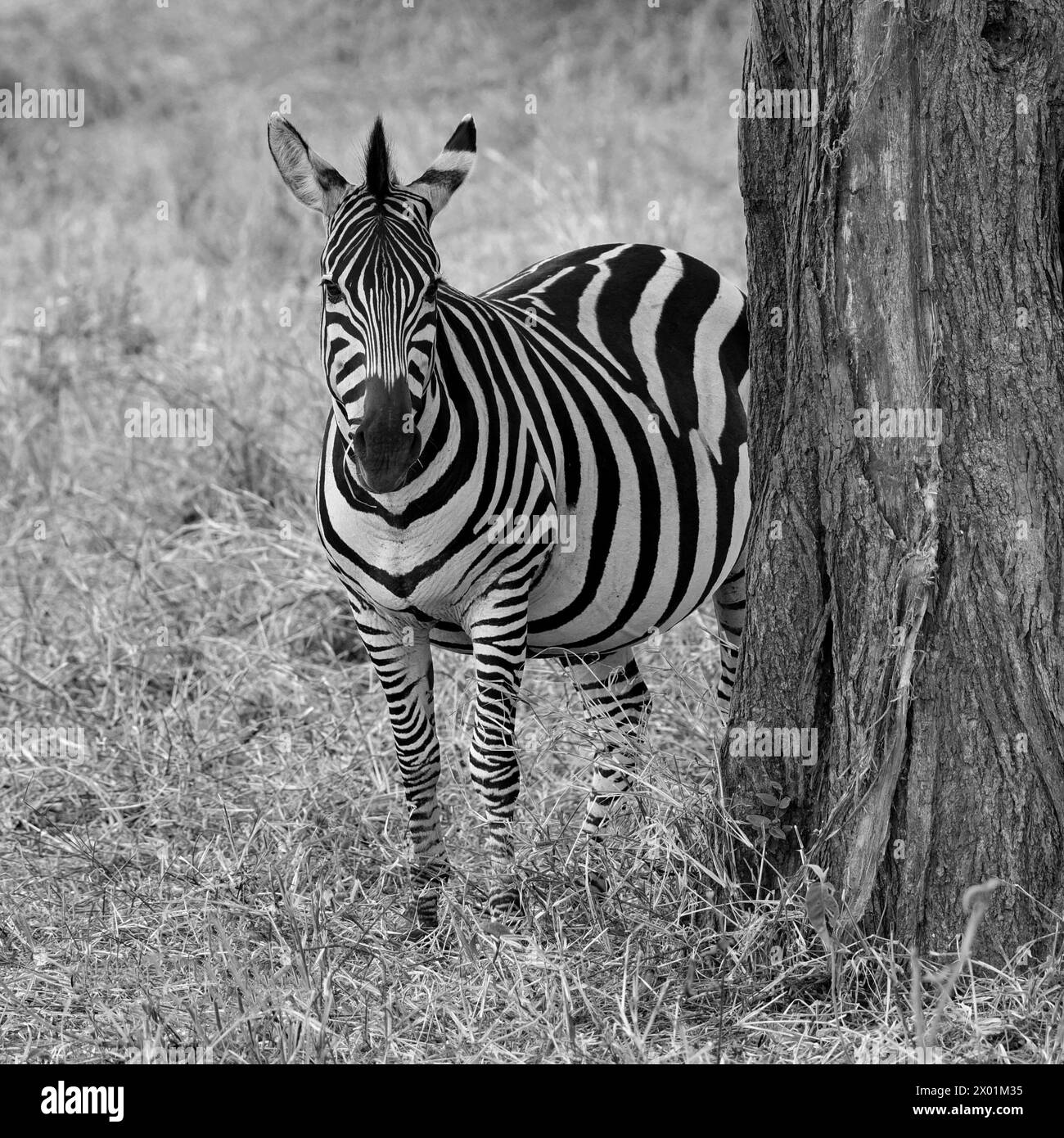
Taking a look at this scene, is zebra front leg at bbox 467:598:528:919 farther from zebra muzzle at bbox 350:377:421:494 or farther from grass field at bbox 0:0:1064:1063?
zebra muzzle at bbox 350:377:421:494

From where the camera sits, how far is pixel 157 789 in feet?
15.2

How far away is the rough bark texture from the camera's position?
2986mm

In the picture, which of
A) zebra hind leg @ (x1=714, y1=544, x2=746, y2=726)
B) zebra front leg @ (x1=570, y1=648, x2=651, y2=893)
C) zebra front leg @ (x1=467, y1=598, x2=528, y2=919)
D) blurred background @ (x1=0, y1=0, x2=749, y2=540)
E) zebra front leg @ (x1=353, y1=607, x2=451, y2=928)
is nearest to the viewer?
zebra front leg @ (x1=570, y1=648, x2=651, y2=893)

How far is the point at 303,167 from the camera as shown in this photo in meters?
3.63

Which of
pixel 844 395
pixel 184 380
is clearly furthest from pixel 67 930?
pixel 184 380

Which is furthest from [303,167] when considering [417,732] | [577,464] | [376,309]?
[417,732]

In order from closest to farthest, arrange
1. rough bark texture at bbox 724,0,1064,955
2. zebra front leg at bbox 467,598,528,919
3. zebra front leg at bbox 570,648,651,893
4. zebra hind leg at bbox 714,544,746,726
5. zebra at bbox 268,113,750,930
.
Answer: rough bark texture at bbox 724,0,1064,955 < zebra at bbox 268,113,750,930 < zebra front leg at bbox 570,648,651,893 < zebra front leg at bbox 467,598,528,919 < zebra hind leg at bbox 714,544,746,726

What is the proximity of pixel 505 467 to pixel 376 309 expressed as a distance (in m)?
0.58

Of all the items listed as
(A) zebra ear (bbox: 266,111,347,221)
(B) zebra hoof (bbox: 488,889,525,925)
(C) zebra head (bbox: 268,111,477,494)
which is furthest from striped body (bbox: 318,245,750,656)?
(B) zebra hoof (bbox: 488,889,525,925)

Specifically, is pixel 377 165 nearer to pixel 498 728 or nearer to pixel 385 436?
pixel 385 436

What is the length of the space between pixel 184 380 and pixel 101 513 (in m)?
0.80
